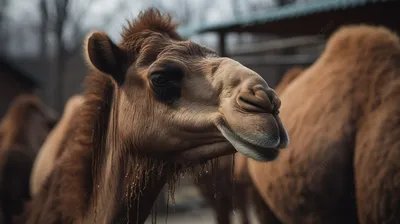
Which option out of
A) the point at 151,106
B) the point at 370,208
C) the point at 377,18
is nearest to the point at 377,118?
the point at 370,208

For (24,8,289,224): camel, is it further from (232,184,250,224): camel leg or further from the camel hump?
(232,184,250,224): camel leg

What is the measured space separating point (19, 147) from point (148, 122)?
492cm

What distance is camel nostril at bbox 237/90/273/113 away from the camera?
2.16m

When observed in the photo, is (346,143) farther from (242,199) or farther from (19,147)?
(19,147)

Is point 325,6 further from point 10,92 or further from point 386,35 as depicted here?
point 10,92

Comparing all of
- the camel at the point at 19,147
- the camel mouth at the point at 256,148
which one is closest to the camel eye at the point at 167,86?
Answer: the camel mouth at the point at 256,148

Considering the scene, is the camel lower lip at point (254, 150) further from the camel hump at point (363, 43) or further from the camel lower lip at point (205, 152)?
the camel hump at point (363, 43)

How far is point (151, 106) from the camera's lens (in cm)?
261

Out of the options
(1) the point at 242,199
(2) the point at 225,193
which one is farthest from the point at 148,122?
(1) the point at 242,199

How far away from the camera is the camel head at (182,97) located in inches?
86.7

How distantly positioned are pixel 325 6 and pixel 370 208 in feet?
8.20

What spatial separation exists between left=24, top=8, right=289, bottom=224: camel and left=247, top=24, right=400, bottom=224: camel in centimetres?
119

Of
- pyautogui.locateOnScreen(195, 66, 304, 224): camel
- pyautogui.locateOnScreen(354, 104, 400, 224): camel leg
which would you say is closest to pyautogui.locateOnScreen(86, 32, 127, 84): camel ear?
pyautogui.locateOnScreen(195, 66, 304, 224): camel

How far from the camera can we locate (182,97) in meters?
2.53
